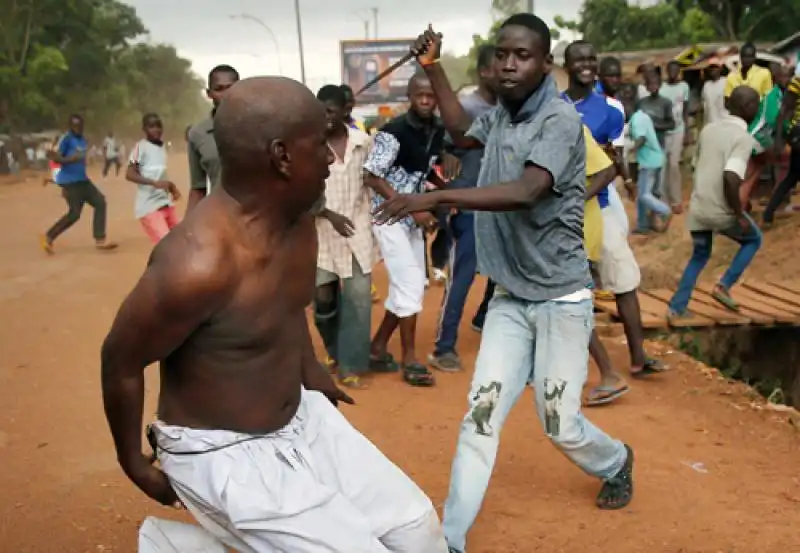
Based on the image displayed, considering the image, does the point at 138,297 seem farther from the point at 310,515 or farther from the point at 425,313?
the point at 425,313

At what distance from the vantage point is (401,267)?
5512 millimetres

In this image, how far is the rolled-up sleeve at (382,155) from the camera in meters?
5.26

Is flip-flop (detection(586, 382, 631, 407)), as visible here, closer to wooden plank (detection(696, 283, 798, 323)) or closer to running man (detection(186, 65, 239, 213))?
wooden plank (detection(696, 283, 798, 323))

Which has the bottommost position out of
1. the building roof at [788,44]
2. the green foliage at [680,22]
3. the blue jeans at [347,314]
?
the blue jeans at [347,314]

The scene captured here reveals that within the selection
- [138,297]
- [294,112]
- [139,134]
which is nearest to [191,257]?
[138,297]

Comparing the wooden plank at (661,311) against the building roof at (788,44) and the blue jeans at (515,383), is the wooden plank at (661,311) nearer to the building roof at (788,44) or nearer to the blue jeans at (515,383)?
the blue jeans at (515,383)

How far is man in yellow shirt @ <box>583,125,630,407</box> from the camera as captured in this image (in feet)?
15.8

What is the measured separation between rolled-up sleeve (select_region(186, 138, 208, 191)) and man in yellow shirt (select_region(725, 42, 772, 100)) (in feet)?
24.8

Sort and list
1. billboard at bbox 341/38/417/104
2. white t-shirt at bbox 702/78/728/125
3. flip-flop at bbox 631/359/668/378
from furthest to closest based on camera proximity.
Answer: billboard at bbox 341/38/417/104 < white t-shirt at bbox 702/78/728/125 < flip-flop at bbox 631/359/668/378

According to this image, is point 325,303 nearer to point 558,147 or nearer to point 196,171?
→ point 196,171

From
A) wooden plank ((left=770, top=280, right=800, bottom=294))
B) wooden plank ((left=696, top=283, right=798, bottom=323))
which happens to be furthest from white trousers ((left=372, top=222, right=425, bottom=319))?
wooden plank ((left=770, top=280, right=800, bottom=294))

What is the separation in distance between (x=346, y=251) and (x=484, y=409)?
2.42 m

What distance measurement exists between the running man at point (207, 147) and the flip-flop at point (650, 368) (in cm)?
292

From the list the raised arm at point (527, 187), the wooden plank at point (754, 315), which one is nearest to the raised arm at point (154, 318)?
the raised arm at point (527, 187)
